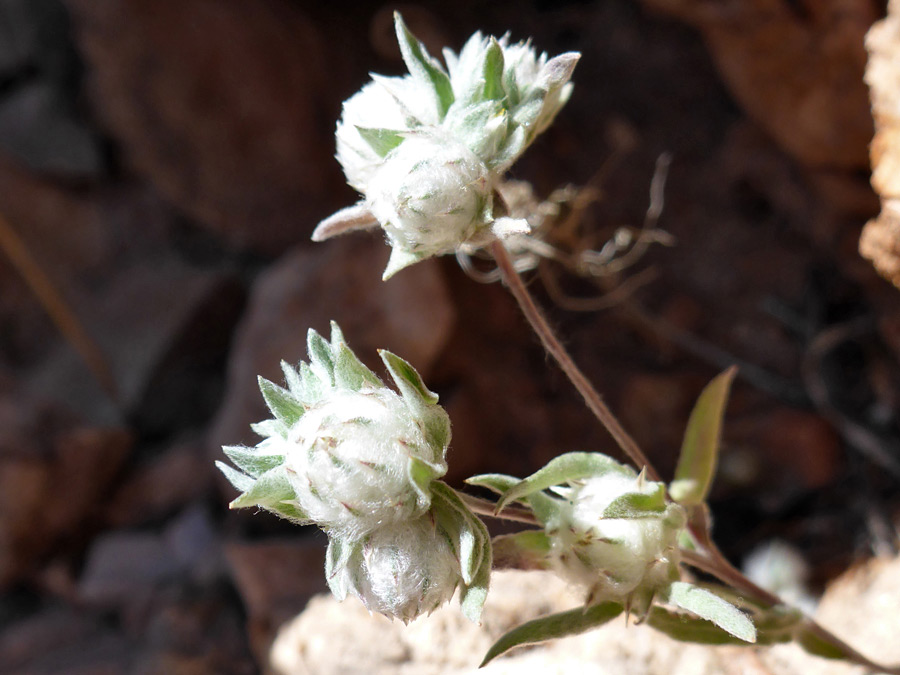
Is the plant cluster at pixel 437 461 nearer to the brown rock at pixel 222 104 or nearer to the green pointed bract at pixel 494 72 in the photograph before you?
the green pointed bract at pixel 494 72

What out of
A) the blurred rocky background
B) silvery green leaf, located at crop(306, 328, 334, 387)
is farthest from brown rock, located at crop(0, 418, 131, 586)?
silvery green leaf, located at crop(306, 328, 334, 387)

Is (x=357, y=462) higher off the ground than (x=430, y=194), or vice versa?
(x=430, y=194)

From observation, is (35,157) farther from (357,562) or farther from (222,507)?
(357,562)

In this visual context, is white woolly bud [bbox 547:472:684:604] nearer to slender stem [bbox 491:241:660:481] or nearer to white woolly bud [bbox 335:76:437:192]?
slender stem [bbox 491:241:660:481]

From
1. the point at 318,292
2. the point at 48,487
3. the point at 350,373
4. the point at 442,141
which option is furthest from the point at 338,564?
the point at 48,487

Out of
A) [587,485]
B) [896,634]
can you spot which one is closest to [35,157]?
[587,485]

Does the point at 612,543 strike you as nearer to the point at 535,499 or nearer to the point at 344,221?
the point at 535,499

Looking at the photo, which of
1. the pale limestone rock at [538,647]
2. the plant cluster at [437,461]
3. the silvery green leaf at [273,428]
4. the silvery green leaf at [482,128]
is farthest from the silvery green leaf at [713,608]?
the silvery green leaf at [482,128]
